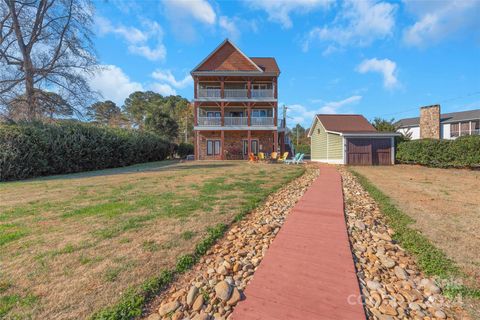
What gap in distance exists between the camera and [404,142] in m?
17.7

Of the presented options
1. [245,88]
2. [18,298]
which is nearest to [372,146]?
[245,88]

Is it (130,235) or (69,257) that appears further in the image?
(130,235)

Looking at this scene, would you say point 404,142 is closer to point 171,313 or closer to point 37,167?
point 171,313

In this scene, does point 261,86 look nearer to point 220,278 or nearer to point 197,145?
point 197,145

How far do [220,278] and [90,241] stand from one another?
7.10ft

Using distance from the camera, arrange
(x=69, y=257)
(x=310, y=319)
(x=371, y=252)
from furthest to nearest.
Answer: (x=371, y=252)
(x=69, y=257)
(x=310, y=319)

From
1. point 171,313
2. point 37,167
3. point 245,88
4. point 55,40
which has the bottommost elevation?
point 171,313

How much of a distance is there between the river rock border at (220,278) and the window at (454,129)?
39.7 meters

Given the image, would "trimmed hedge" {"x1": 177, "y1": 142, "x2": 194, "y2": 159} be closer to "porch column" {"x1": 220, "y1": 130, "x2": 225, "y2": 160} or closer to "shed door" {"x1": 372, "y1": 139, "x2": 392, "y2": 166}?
"porch column" {"x1": 220, "y1": 130, "x2": 225, "y2": 160}

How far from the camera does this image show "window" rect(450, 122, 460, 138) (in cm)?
3141

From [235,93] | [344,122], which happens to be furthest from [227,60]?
[344,122]

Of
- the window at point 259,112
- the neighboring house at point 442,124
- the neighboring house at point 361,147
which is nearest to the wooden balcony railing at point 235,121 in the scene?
the window at point 259,112

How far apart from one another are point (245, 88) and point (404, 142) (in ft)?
48.5

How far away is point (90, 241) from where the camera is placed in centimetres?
344
